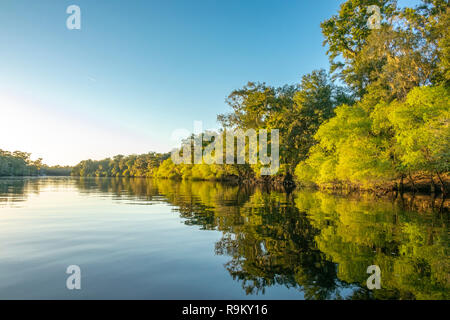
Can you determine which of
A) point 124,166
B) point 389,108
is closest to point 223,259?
point 389,108

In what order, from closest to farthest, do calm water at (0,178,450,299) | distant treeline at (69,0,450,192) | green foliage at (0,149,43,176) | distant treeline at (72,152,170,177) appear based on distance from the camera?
calm water at (0,178,450,299)
distant treeline at (69,0,450,192)
green foliage at (0,149,43,176)
distant treeline at (72,152,170,177)

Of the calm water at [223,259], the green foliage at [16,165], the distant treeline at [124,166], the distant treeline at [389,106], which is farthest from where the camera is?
the distant treeline at [124,166]

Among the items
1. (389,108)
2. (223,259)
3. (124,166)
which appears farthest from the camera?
(124,166)

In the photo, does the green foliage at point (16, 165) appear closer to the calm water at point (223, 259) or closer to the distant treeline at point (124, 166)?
the distant treeline at point (124, 166)

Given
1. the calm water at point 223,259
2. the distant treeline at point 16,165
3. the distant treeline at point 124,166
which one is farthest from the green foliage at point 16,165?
the calm water at point 223,259

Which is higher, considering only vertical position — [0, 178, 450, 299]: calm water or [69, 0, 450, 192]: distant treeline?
[69, 0, 450, 192]: distant treeline

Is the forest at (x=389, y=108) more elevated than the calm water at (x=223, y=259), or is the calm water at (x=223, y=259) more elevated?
the forest at (x=389, y=108)

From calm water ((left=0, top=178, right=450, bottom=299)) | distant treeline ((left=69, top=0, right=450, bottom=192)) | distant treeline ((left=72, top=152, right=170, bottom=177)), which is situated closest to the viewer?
calm water ((left=0, top=178, right=450, bottom=299))

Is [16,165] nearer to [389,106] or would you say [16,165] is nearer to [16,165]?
[16,165]

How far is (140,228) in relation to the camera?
1047 cm

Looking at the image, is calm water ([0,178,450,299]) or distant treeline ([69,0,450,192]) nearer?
calm water ([0,178,450,299])

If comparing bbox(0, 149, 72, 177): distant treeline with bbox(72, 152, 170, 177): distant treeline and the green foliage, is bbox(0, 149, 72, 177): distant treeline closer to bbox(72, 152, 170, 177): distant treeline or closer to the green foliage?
the green foliage

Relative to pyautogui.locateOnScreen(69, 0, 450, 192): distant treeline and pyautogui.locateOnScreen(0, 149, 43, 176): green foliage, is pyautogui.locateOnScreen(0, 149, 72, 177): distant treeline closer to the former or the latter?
pyautogui.locateOnScreen(0, 149, 43, 176): green foliage

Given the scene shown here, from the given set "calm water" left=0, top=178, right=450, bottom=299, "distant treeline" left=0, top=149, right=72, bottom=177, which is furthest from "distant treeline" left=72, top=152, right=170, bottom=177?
"calm water" left=0, top=178, right=450, bottom=299
